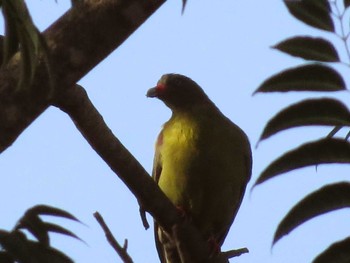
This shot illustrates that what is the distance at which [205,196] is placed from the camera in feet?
17.5

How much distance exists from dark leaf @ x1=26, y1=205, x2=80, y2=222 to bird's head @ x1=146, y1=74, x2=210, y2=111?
3.92 m

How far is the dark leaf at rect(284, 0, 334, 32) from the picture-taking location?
7.83ft

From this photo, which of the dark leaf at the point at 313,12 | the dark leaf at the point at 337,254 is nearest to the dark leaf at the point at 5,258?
the dark leaf at the point at 337,254

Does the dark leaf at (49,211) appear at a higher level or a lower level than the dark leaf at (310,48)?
lower

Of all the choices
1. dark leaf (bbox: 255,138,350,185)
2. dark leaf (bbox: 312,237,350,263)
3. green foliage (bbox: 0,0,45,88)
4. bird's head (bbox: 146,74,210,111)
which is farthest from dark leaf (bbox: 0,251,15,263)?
bird's head (bbox: 146,74,210,111)

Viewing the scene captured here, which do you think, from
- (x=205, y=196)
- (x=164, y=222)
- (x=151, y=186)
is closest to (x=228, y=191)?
(x=205, y=196)

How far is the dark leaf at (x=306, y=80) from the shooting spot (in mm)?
2203

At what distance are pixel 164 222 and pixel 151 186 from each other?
40 centimetres

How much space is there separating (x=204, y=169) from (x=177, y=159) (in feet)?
0.67

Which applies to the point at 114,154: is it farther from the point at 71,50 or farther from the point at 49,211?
the point at 49,211

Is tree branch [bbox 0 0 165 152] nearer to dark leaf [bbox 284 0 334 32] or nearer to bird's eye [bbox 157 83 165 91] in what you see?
dark leaf [bbox 284 0 334 32]

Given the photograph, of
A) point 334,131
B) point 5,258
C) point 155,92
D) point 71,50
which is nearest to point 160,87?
point 155,92

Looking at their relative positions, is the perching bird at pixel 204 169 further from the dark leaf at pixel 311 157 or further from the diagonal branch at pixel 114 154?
the dark leaf at pixel 311 157

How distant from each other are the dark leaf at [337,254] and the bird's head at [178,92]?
3.98 m
